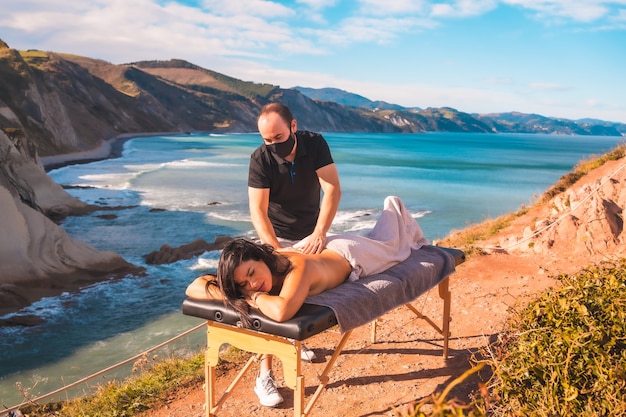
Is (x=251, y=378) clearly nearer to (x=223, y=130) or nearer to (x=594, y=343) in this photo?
(x=594, y=343)

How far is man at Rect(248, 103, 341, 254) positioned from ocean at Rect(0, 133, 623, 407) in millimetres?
3545

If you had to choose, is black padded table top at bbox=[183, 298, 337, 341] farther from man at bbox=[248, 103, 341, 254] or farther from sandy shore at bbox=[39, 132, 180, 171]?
sandy shore at bbox=[39, 132, 180, 171]

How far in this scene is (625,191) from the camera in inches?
312

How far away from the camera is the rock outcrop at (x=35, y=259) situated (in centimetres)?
1170

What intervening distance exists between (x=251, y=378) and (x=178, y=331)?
565 cm

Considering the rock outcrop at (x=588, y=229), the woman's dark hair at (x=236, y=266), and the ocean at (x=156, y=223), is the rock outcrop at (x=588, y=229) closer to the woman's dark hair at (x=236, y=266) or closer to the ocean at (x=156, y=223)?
the ocean at (x=156, y=223)

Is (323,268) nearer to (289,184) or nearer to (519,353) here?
(289,184)

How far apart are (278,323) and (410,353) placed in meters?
2.33

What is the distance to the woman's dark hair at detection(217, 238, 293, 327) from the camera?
10.4ft

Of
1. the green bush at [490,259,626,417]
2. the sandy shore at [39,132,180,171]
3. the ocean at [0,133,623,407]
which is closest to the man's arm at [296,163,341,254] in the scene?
the green bush at [490,259,626,417]

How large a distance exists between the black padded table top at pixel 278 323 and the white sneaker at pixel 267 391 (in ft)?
3.29

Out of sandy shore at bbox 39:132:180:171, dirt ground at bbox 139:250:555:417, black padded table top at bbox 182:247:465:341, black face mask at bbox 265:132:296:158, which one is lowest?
dirt ground at bbox 139:250:555:417

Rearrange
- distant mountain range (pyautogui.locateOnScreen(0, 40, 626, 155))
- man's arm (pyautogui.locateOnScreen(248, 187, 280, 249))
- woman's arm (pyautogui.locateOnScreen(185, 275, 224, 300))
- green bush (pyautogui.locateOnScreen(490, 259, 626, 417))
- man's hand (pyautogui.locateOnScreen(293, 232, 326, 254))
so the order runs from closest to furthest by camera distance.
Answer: green bush (pyautogui.locateOnScreen(490, 259, 626, 417)) → woman's arm (pyautogui.locateOnScreen(185, 275, 224, 300)) → man's hand (pyautogui.locateOnScreen(293, 232, 326, 254)) → man's arm (pyautogui.locateOnScreen(248, 187, 280, 249)) → distant mountain range (pyautogui.locateOnScreen(0, 40, 626, 155))

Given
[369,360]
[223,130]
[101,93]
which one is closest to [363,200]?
[369,360]
